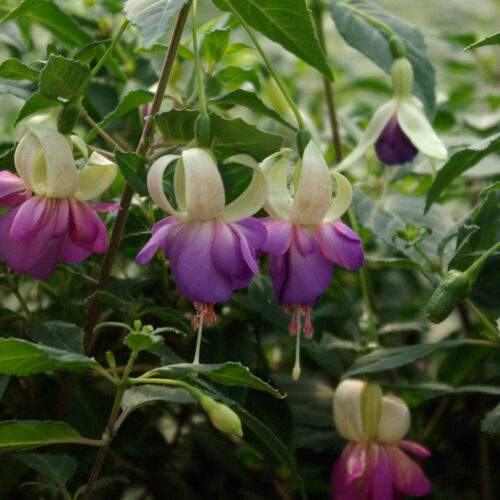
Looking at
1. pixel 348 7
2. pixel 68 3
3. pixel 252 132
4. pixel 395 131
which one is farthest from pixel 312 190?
pixel 68 3

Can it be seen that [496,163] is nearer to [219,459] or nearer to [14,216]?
[219,459]

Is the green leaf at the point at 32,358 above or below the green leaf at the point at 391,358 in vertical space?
above

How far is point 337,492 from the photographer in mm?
930

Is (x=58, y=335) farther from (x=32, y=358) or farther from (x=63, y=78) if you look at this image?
(x=63, y=78)

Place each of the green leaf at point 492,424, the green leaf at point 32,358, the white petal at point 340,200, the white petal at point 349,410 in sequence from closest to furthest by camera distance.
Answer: the green leaf at point 32,358 < the white petal at point 340,200 < the green leaf at point 492,424 < the white petal at point 349,410

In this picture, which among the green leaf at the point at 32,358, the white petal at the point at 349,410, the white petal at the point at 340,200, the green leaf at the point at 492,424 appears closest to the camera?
the green leaf at the point at 32,358

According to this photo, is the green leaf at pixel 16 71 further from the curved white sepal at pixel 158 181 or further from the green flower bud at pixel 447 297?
the green flower bud at pixel 447 297

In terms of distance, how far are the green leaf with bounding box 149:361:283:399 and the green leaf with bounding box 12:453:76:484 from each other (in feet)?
0.60

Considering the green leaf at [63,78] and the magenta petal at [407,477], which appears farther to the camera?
the magenta petal at [407,477]

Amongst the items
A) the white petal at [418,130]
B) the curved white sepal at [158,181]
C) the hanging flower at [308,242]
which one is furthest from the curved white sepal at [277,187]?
the white petal at [418,130]

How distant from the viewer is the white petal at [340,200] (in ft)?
2.42

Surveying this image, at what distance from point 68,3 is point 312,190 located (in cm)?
113

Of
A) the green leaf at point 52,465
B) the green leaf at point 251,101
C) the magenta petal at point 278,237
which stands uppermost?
the green leaf at point 251,101

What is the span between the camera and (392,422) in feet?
3.14
